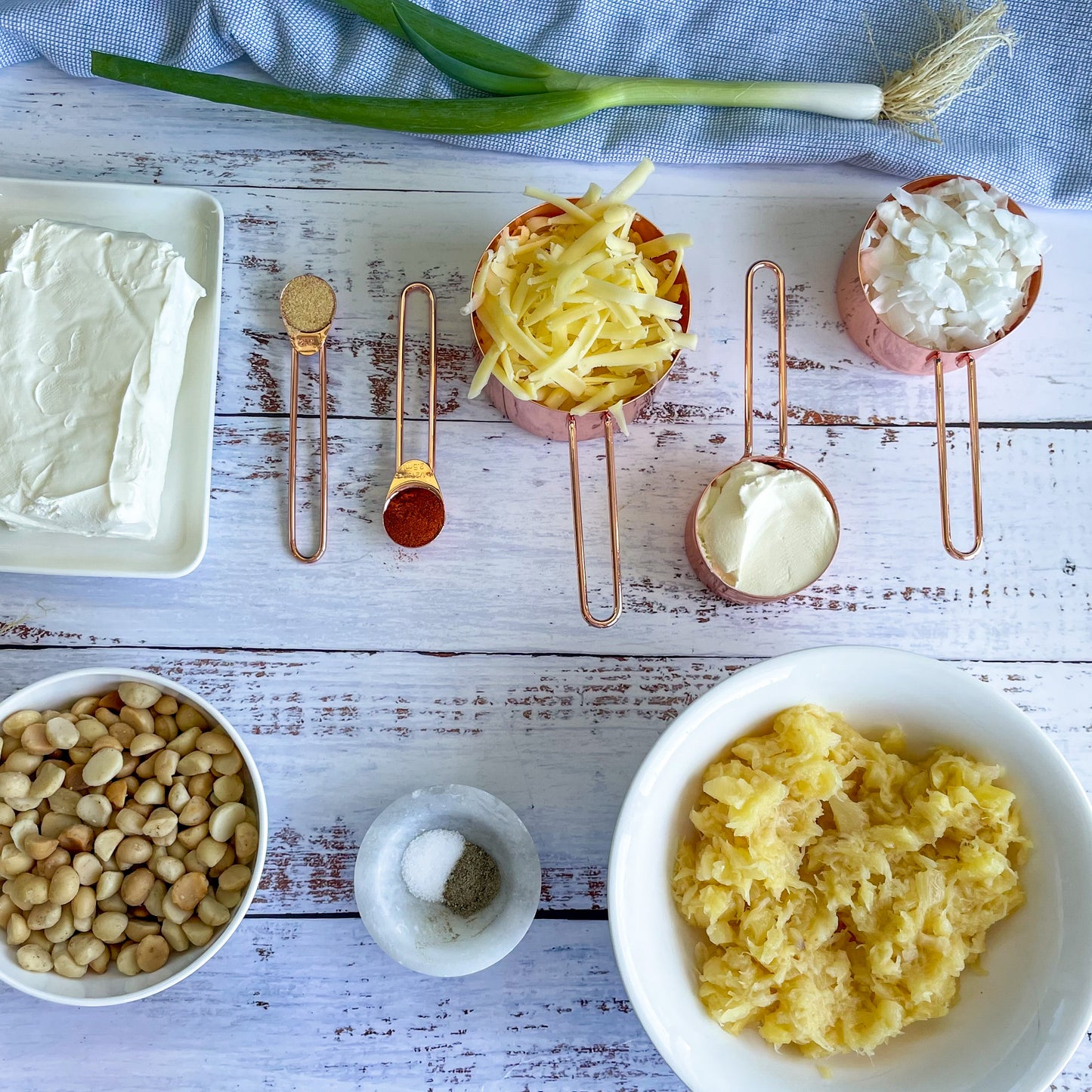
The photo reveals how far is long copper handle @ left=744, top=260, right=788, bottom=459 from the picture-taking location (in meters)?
1.46

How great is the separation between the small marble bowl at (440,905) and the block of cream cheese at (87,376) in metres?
0.56

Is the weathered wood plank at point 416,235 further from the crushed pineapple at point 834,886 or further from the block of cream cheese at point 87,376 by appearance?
the crushed pineapple at point 834,886

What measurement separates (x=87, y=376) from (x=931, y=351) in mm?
1225

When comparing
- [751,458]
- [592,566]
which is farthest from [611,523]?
[751,458]

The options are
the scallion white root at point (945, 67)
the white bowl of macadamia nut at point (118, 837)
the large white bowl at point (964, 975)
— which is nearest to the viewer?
the large white bowl at point (964, 975)

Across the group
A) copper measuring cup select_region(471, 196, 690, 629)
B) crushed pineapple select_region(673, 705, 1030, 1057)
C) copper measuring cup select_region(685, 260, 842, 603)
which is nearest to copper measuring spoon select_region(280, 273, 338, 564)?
copper measuring cup select_region(471, 196, 690, 629)

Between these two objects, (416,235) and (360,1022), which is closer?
(360,1022)

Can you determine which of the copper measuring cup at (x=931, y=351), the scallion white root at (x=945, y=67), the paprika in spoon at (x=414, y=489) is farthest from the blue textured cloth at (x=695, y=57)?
the paprika in spoon at (x=414, y=489)

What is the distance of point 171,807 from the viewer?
4.27 ft

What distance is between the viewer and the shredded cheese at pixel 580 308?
129 cm

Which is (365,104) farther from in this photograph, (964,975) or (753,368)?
(964,975)

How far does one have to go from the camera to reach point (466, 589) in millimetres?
1472

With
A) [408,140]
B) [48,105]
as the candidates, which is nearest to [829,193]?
[408,140]

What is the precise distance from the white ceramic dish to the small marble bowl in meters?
0.49
